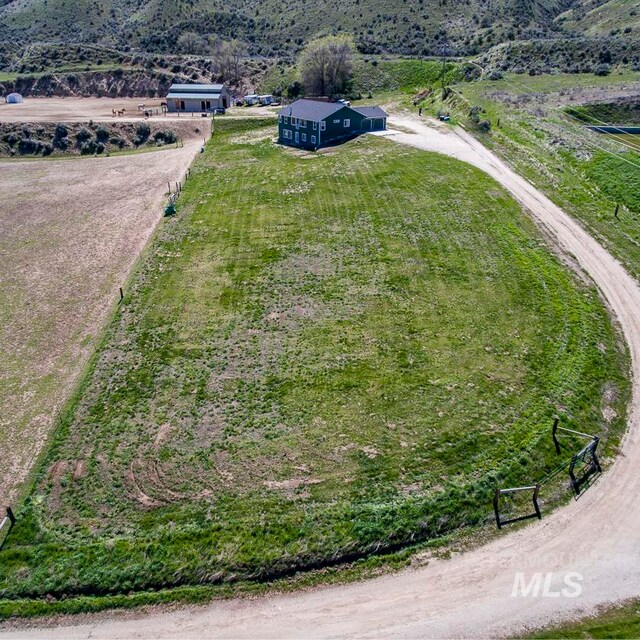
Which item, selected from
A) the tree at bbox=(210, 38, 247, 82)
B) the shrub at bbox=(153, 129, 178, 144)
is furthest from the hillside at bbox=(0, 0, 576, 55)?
the shrub at bbox=(153, 129, 178, 144)

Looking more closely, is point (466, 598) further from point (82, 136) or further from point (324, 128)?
point (82, 136)

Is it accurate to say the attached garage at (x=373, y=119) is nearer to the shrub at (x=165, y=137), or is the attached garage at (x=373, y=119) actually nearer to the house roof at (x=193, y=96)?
the shrub at (x=165, y=137)

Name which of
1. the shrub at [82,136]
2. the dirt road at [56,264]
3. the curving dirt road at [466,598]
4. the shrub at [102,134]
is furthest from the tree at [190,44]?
the curving dirt road at [466,598]

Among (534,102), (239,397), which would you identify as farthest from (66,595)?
(534,102)

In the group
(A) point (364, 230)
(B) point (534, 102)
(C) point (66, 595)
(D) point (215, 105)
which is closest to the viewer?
(C) point (66, 595)

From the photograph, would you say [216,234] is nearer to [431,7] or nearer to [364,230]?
[364,230]

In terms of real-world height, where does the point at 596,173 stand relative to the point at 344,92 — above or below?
below

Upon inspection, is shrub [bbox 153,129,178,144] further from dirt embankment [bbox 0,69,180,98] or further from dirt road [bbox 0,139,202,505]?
dirt embankment [bbox 0,69,180,98]

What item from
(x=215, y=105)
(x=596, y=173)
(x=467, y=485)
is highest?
(x=215, y=105)

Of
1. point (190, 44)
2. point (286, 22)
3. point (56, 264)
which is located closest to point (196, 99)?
point (190, 44)
